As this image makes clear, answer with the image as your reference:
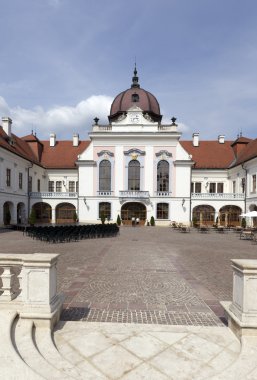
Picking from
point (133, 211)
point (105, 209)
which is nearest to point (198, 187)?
point (133, 211)

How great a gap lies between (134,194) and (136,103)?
1431 centimetres

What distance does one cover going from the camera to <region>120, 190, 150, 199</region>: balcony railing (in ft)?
103

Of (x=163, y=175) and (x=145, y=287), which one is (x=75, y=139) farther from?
(x=145, y=287)

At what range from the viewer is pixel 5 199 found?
25891mm

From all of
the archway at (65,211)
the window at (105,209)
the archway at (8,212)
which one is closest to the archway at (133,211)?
the window at (105,209)

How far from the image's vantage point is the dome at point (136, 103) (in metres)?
36.9

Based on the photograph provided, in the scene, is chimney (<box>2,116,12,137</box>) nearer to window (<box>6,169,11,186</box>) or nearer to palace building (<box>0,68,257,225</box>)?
palace building (<box>0,68,257,225</box>)

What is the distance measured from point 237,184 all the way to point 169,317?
30348 mm

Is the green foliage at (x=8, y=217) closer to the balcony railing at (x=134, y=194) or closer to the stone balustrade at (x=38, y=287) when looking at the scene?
the balcony railing at (x=134, y=194)

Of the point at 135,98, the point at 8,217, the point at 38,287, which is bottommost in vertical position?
the point at 8,217

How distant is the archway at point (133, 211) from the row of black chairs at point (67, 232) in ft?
41.1

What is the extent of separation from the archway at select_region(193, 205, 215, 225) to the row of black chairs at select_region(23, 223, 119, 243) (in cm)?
1646

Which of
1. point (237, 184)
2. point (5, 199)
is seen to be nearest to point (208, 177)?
point (237, 184)

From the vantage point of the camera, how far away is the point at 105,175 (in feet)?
107
